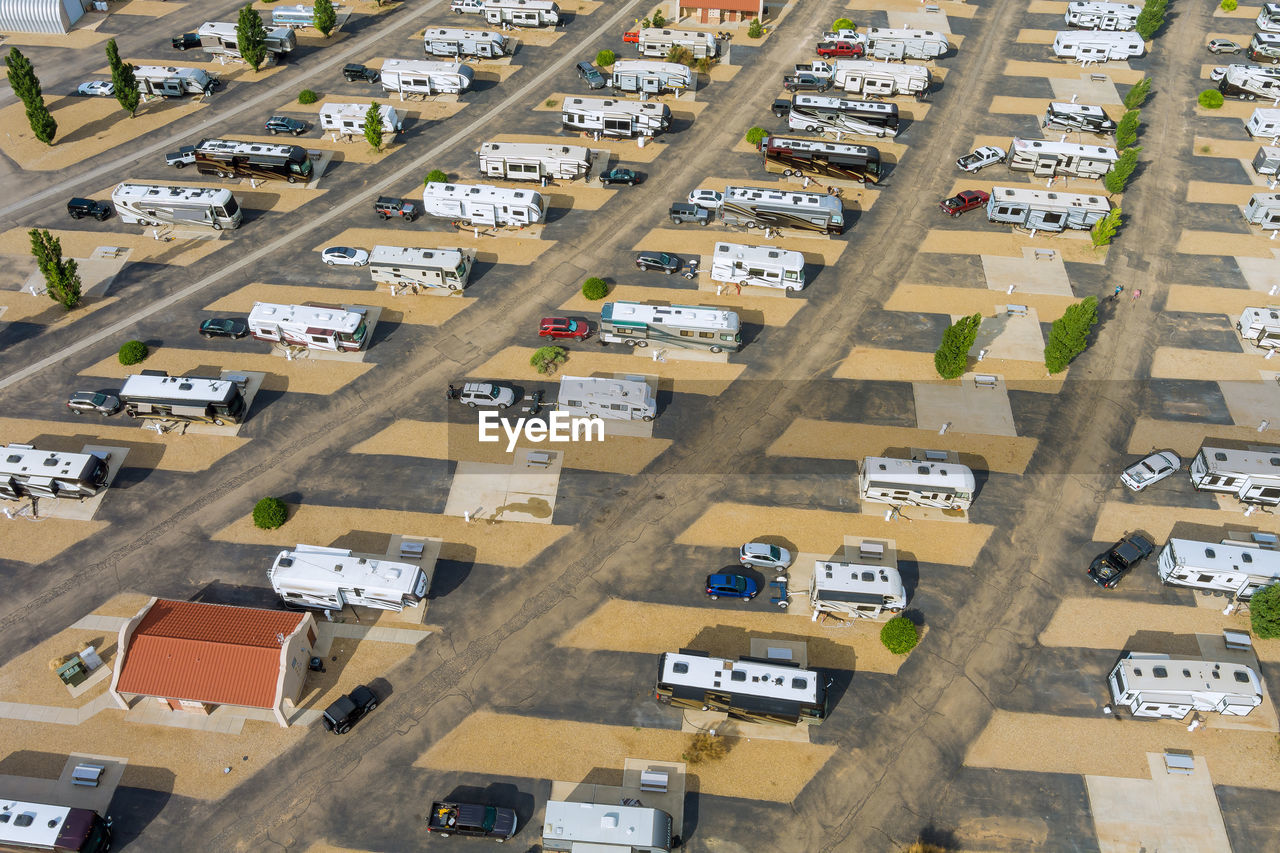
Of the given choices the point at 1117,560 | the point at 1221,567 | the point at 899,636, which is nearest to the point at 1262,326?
the point at 1221,567

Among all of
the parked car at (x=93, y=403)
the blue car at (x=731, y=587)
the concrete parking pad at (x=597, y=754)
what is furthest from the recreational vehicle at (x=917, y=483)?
the parked car at (x=93, y=403)

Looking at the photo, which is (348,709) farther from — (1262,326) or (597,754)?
(1262,326)

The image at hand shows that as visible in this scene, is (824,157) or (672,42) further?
(672,42)

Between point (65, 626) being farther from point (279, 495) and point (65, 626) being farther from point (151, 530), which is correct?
point (279, 495)

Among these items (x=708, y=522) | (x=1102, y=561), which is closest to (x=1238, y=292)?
(x=1102, y=561)

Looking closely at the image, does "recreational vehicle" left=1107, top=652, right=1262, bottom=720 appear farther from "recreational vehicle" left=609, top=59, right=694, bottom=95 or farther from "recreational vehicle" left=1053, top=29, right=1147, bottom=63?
"recreational vehicle" left=1053, top=29, right=1147, bottom=63

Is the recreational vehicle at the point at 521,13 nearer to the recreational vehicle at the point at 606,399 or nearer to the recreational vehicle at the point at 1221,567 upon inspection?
the recreational vehicle at the point at 606,399
